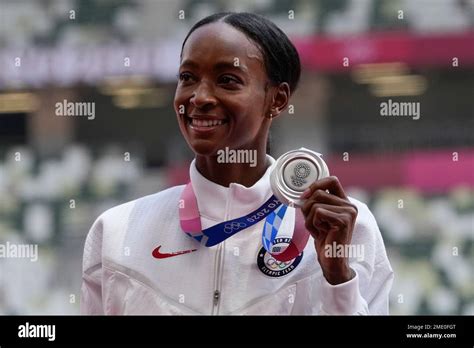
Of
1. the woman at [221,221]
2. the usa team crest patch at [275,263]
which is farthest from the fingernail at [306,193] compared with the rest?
the usa team crest patch at [275,263]

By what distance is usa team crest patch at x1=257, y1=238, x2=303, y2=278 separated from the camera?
7.48 feet

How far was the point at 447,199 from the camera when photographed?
2500mm

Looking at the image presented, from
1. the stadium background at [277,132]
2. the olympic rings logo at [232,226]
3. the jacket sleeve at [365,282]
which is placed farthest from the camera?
the stadium background at [277,132]

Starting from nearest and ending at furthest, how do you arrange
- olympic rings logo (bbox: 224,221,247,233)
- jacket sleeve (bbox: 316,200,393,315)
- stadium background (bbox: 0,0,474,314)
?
jacket sleeve (bbox: 316,200,393,315) → olympic rings logo (bbox: 224,221,247,233) → stadium background (bbox: 0,0,474,314)

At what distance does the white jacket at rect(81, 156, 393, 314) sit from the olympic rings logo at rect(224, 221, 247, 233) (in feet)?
0.05

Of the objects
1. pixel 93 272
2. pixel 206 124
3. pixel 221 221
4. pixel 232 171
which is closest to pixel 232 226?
pixel 221 221

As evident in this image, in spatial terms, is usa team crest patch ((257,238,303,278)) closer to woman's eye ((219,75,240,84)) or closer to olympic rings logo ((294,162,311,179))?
olympic rings logo ((294,162,311,179))

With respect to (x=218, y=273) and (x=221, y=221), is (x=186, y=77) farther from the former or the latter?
(x=218, y=273)

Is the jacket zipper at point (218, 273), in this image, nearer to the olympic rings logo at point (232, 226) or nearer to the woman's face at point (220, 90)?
the olympic rings logo at point (232, 226)

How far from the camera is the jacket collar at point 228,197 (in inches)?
91.4

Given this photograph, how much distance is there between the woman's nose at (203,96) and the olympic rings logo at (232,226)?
29cm

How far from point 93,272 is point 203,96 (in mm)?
498

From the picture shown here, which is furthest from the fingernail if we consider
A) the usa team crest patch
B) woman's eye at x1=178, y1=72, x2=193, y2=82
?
woman's eye at x1=178, y1=72, x2=193, y2=82
